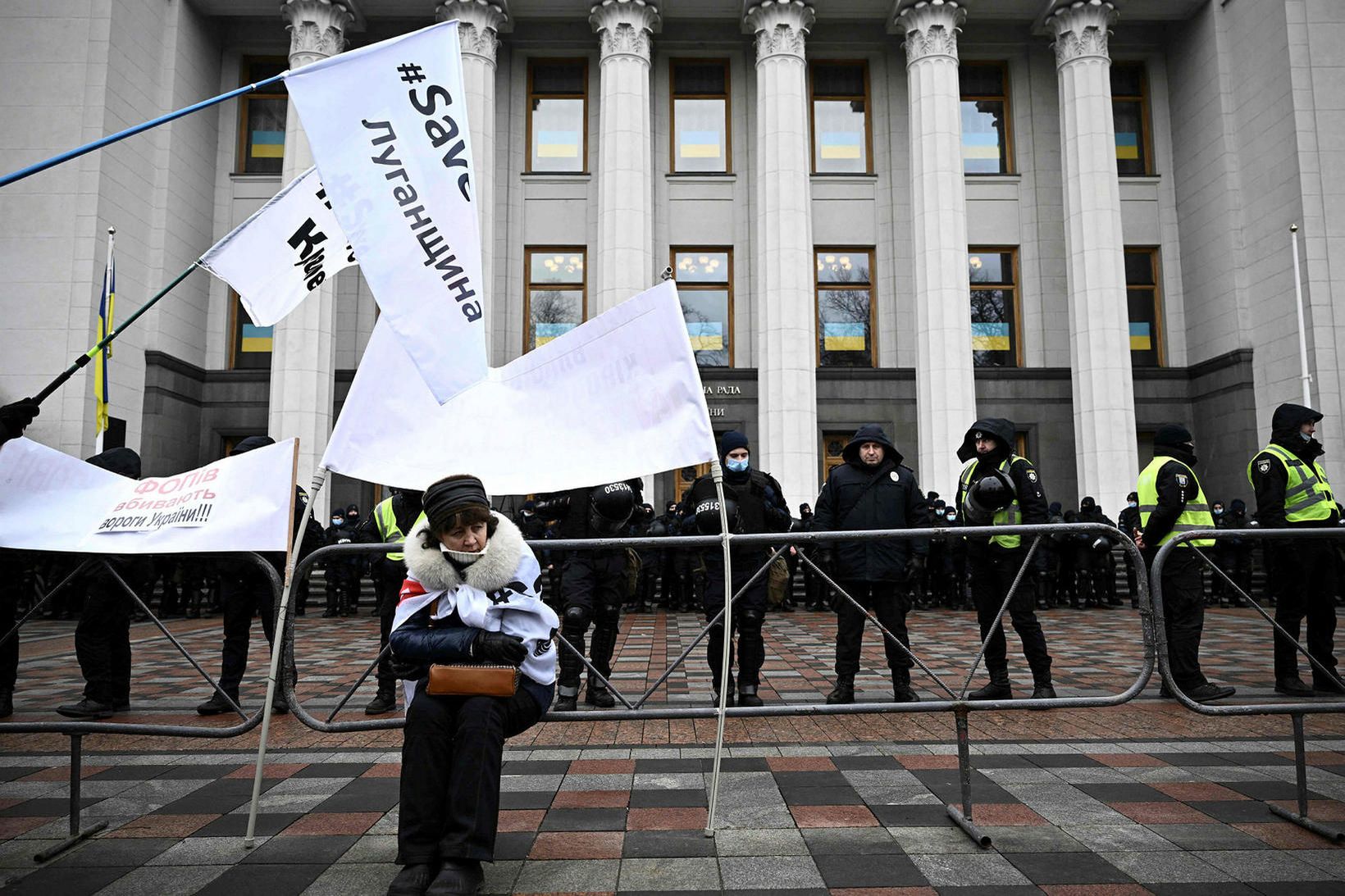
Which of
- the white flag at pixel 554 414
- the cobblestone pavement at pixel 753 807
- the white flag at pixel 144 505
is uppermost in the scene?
the white flag at pixel 554 414

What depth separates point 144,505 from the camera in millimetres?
4086

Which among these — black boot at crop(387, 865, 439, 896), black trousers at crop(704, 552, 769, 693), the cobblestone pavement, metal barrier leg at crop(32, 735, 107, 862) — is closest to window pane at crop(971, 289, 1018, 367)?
the cobblestone pavement

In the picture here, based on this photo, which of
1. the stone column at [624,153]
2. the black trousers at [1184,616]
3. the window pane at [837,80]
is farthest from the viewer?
the window pane at [837,80]

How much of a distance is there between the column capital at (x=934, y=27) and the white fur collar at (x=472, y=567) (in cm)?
2128

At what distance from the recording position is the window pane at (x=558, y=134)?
75.7 ft

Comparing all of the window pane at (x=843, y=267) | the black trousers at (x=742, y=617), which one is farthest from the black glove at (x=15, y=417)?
the window pane at (x=843, y=267)

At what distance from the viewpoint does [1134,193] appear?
23078 millimetres

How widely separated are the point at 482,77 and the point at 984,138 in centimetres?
1317

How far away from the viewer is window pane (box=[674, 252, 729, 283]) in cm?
2256

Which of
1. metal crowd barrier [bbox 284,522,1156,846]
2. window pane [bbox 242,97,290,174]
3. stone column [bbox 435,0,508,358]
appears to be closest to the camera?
metal crowd barrier [bbox 284,522,1156,846]

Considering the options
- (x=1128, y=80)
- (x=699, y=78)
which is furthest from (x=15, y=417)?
(x=1128, y=80)

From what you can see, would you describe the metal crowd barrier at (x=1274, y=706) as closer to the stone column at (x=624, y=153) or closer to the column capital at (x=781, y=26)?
the stone column at (x=624, y=153)

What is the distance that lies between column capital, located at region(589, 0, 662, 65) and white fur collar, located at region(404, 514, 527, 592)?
20.3m

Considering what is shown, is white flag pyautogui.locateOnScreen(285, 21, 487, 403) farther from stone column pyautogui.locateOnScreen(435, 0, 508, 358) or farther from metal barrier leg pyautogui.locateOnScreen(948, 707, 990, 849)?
stone column pyautogui.locateOnScreen(435, 0, 508, 358)
